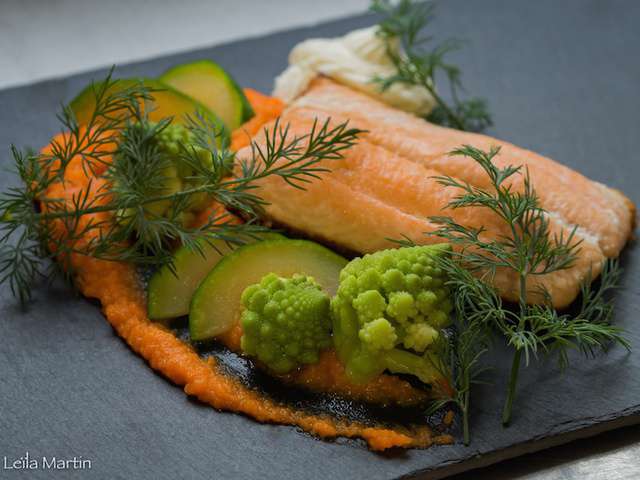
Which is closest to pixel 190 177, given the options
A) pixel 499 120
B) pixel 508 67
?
pixel 499 120

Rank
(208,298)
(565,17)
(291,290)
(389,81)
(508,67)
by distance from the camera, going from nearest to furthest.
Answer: (291,290) → (208,298) → (389,81) → (508,67) → (565,17)

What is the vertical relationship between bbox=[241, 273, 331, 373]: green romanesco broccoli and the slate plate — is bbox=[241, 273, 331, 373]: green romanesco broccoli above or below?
above

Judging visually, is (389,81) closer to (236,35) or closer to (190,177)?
(190,177)

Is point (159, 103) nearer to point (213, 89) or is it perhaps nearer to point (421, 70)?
point (213, 89)

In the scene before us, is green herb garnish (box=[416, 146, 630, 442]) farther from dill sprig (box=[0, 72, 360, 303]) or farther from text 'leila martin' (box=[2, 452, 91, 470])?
text 'leila martin' (box=[2, 452, 91, 470])

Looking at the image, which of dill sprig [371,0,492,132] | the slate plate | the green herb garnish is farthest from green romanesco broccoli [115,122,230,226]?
dill sprig [371,0,492,132]

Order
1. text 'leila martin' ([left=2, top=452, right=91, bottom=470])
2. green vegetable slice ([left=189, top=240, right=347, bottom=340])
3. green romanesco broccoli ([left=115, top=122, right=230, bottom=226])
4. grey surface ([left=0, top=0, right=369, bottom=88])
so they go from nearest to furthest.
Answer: text 'leila martin' ([left=2, top=452, right=91, bottom=470]) → green vegetable slice ([left=189, top=240, right=347, bottom=340]) → green romanesco broccoli ([left=115, top=122, right=230, bottom=226]) → grey surface ([left=0, top=0, right=369, bottom=88])
